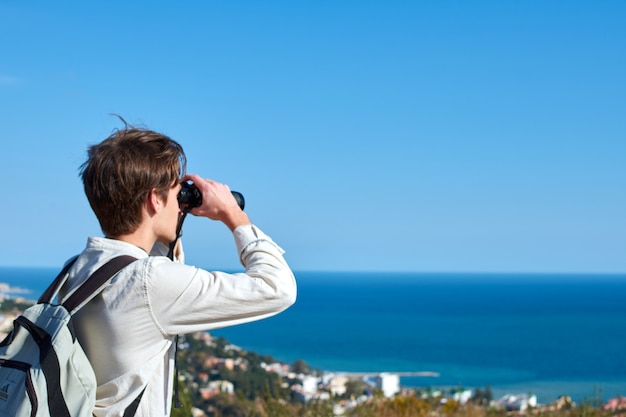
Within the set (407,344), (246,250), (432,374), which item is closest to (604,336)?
(407,344)

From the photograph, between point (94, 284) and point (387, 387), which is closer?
point (94, 284)

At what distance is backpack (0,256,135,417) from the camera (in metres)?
1.51

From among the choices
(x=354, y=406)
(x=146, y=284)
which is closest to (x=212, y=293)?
(x=146, y=284)

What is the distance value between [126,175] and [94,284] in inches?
10.1

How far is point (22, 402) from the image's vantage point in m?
1.50

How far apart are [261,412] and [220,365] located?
4321 mm

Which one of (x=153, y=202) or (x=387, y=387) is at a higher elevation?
(x=153, y=202)

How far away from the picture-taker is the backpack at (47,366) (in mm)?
1508

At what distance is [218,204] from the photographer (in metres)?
1.91

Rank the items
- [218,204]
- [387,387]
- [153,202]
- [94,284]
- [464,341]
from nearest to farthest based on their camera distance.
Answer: [94,284]
[153,202]
[218,204]
[387,387]
[464,341]

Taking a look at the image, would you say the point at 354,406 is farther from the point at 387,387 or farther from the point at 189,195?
the point at 189,195

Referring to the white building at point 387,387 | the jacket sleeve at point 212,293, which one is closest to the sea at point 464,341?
the white building at point 387,387

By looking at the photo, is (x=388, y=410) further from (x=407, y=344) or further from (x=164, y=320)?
(x=407, y=344)

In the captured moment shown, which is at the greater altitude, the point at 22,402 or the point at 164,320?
the point at 164,320
